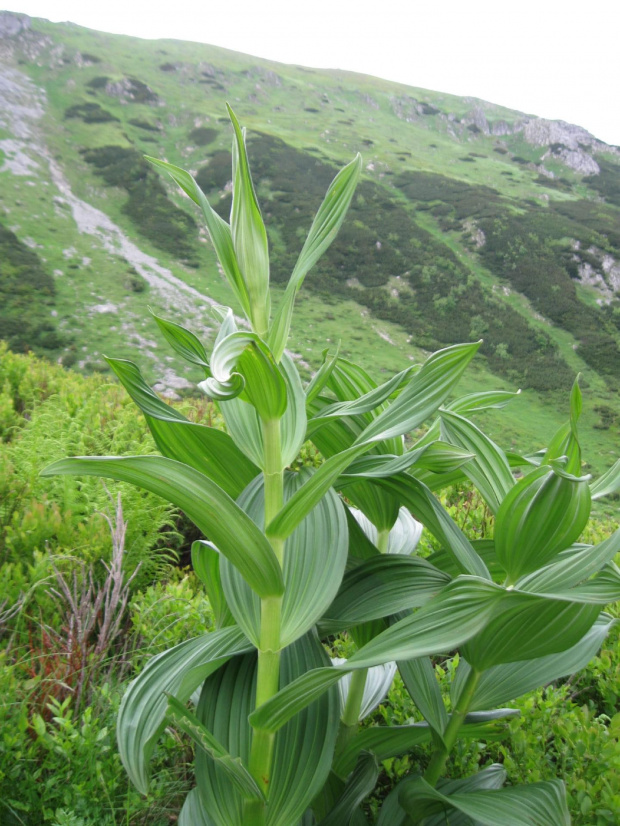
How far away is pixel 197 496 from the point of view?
884 mm

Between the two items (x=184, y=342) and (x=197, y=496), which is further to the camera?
(x=184, y=342)

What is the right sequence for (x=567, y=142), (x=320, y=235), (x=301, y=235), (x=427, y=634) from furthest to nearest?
(x=567, y=142) < (x=301, y=235) < (x=320, y=235) < (x=427, y=634)

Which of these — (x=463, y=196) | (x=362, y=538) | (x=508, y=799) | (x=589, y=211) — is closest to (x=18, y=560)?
(x=362, y=538)

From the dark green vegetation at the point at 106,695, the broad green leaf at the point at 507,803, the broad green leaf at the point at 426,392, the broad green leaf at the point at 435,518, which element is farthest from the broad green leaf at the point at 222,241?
the dark green vegetation at the point at 106,695

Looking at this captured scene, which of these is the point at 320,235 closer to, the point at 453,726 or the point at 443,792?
the point at 453,726

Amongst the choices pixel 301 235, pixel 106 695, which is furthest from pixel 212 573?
pixel 301 235

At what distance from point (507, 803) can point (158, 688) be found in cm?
77

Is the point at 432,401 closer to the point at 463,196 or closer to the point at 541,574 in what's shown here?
the point at 541,574

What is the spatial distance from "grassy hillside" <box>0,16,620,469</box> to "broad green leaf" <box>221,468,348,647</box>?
16.4 meters

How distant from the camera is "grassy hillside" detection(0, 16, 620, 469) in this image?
83.5 feet

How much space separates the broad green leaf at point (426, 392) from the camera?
102 cm

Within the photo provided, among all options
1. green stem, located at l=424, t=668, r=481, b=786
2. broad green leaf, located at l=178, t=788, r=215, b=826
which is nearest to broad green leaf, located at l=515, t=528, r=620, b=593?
green stem, located at l=424, t=668, r=481, b=786

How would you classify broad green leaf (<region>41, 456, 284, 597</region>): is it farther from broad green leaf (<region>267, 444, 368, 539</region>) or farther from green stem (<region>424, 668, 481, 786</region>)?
green stem (<region>424, 668, 481, 786</region>)

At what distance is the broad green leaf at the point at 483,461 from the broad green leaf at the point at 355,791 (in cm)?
76
